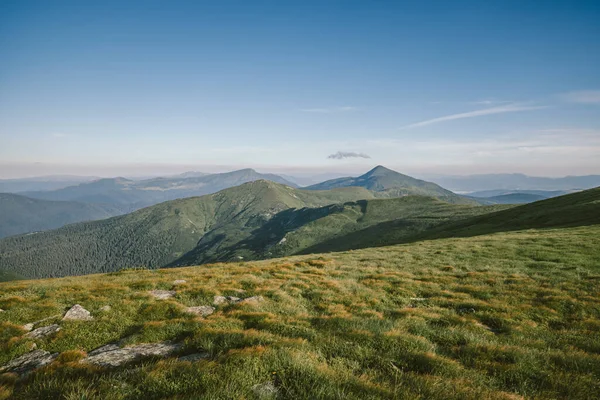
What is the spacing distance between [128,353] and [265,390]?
4992 mm

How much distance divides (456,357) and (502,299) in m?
9.19

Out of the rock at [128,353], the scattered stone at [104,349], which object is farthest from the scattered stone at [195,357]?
the scattered stone at [104,349]

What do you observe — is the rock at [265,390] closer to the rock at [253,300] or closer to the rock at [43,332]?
the rock at [253,300]

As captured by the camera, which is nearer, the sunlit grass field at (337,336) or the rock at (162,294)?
the sunlit grass field at (337,336)

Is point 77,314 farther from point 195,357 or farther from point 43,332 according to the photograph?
point 195,357

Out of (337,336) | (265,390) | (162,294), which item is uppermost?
(265,390)

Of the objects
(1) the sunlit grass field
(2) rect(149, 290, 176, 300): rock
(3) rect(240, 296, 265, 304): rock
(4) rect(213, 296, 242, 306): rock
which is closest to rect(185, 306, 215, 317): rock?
(1) the sunlit grass field

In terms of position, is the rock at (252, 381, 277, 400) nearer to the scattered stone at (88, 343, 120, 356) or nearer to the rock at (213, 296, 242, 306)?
the scattered stone at (88, 343, 120, 356)

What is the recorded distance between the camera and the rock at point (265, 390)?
5.24 m

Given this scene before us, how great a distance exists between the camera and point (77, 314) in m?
11.8

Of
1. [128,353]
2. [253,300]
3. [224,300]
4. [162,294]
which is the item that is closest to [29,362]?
[128,353]

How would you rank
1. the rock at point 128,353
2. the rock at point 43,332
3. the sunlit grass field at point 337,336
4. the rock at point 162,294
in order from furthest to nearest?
the rock at point 162,294, the rock at point 43,332, the rock at point 128,353, the sunlit grass field at point 337,336

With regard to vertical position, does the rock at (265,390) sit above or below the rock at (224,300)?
above

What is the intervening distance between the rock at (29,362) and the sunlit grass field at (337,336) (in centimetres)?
47
